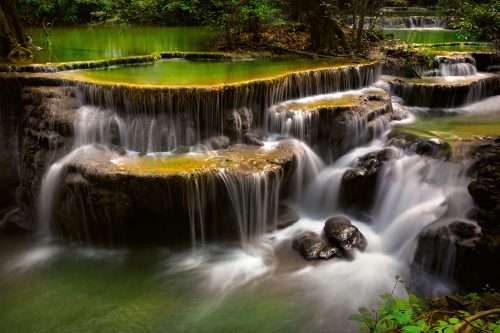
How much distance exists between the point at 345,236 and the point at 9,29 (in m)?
9.55

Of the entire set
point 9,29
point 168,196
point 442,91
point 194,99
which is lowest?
point 168,196

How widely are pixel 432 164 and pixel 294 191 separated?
248 centimetres

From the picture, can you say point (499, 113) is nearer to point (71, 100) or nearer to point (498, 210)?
point (498, 210)

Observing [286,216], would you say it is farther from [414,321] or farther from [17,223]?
[17,223]

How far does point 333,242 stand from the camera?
7.19 metres

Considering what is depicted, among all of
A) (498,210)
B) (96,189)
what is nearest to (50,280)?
(96,189)

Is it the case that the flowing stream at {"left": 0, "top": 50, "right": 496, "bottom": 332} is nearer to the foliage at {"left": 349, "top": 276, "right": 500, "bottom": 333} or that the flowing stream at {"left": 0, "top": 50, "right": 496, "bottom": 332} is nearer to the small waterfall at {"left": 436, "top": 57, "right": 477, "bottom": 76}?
the foliage at {"left": 349, "top": 276, "right": 500, "bottom": 333}

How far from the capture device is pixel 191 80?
9.06m

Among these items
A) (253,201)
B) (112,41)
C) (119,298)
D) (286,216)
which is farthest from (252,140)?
(112,41)

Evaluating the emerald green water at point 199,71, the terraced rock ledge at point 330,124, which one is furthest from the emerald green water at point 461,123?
the emerald green water at point 199,71

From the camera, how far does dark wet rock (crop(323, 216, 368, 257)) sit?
23.2 feet

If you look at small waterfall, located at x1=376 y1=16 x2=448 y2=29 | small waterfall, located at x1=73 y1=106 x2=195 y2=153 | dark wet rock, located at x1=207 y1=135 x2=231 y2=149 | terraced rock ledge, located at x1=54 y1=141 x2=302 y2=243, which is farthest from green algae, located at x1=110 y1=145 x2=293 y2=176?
small waterfall, located at x1=376 y1=16 x2=448 y2=29

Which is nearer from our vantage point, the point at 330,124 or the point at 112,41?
the point at 330,124

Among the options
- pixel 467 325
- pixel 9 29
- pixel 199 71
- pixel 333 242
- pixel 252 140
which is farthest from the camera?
pixel 9 29
